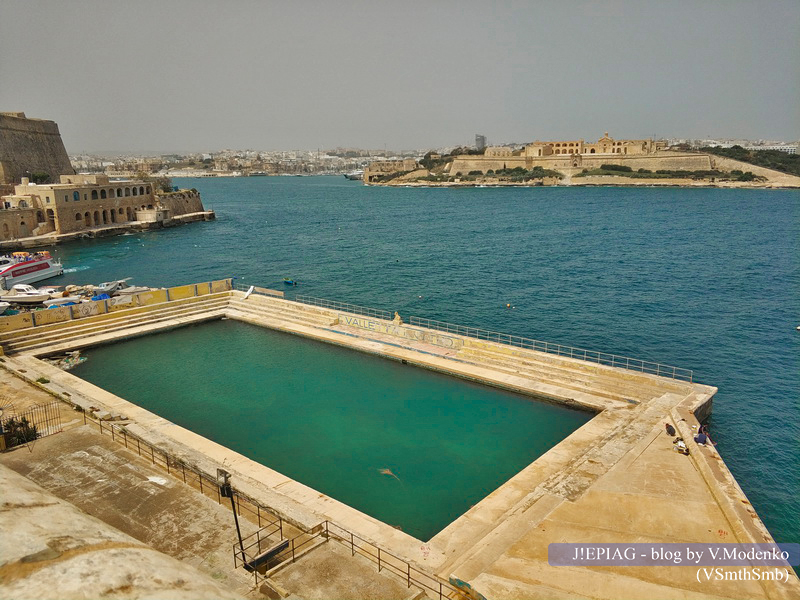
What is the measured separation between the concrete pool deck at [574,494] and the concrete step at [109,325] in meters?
2.08

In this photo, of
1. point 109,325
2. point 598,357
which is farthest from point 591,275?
point 109,325

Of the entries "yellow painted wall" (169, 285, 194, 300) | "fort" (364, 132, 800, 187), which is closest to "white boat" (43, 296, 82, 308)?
"yellow painted wall" (169, 285, 194, 300)

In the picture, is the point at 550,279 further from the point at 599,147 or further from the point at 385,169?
the point at 385,169

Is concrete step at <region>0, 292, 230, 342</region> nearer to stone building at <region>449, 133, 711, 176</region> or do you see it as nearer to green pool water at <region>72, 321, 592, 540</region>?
green pool water at <region>72, 321, 592, 540</region>

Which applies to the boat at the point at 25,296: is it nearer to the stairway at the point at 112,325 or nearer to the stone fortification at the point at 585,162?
the stairway at the point at 112,325

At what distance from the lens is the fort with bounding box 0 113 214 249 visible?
53594 millimetres

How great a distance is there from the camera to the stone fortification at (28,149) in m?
65.8

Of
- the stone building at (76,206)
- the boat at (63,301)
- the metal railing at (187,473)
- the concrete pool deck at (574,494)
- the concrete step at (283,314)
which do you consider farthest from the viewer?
the stone building at (76,206)

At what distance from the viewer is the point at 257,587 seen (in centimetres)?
727

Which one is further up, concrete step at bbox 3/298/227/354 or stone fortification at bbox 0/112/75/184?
stone fortification at bbox 0/112/75/184

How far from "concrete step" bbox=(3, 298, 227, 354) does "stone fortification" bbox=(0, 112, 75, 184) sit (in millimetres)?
52306

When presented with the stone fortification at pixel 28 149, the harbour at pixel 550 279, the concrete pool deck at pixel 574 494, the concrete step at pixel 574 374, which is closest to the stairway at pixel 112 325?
the concrete pool deck at pixel 574 494

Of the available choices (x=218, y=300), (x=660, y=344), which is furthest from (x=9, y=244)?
(x=660, y=344)

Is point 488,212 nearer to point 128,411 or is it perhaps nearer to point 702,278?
point 702,278
